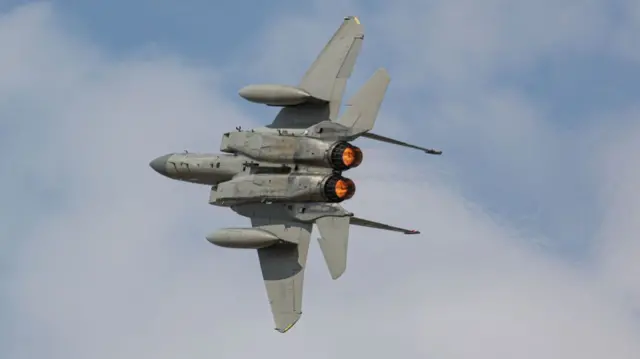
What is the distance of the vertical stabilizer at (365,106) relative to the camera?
38969 mm

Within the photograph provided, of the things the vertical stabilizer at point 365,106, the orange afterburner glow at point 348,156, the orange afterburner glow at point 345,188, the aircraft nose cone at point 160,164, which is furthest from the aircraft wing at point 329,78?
the aircraft nose cone at point 160,164

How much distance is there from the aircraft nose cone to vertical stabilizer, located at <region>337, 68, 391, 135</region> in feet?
17.3

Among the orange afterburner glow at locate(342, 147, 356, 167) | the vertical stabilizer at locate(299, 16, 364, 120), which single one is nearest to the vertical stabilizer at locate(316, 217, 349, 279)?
the orange afterburner glow at locate(342, 147, 356, 167)

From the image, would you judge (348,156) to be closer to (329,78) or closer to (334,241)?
(334,241)

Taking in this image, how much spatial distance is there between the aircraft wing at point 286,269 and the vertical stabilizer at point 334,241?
3.82ft

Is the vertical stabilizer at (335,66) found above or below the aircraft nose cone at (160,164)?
above

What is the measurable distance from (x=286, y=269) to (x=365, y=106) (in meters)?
4.38

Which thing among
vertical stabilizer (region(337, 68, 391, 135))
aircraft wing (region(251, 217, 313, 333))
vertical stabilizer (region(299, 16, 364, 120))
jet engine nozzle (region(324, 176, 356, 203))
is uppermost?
vertical stabilizer (region(299, 16, 364, 120))

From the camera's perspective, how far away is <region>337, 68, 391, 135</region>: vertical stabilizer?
39.0 m

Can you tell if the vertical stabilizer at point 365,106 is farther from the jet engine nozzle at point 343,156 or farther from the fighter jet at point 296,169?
the jet engine nozzle at point 343,156

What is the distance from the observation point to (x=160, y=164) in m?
42.2

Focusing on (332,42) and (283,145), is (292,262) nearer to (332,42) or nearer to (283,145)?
(283,145)

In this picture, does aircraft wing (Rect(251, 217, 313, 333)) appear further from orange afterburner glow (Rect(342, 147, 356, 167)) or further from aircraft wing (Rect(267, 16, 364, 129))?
aircraft wing (Rect(267, 16, 364, 129))

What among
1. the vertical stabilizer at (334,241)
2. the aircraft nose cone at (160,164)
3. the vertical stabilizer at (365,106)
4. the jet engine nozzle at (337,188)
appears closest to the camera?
the vertical stabilizer at (334,241)
